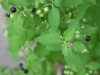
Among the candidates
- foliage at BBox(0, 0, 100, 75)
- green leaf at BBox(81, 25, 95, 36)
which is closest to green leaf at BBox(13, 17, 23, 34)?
foliage at BBox(0, 0, 100, 75)

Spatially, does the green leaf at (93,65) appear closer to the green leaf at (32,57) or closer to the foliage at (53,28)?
the foliage at (53,28)

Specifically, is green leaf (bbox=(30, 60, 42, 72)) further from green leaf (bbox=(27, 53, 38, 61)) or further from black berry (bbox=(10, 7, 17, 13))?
black berry (bbox=(10, 7, 17, 13))

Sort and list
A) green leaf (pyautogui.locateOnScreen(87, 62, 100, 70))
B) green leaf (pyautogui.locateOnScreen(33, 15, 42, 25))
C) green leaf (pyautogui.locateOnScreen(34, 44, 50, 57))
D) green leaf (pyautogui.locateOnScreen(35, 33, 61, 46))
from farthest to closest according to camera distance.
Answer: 1. green leaf (pyautogui.locateOnScreen(34, 44, 50, 57))
2. green leaf (pyautogui.locateOnScreen(87, 62, 100, 70))
3. green leaf (pyautogui.locateOnScreen(33, 15, 42, 25))
4. green leaf (pyautogui.locateOnScreen(35, 33, 61, 46))

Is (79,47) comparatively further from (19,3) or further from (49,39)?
(19,3)

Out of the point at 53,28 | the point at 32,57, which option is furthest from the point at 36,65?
the point at 53,28

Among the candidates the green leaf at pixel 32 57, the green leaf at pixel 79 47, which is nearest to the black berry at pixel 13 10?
the green leaf at pixel 79 47
